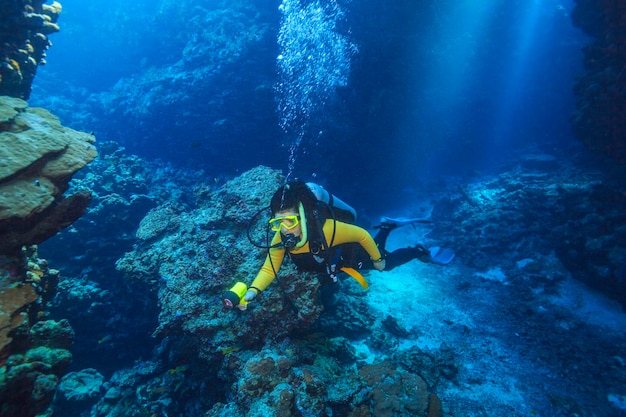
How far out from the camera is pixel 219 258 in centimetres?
552

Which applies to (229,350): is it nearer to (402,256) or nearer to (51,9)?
(402,256)

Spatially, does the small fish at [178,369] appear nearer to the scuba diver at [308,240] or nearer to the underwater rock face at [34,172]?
the scuba diver at [308,240]

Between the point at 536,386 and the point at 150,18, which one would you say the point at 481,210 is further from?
the point at 150,18

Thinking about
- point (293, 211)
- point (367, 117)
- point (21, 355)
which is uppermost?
point (367, 117)

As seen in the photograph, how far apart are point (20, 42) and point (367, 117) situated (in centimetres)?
1208

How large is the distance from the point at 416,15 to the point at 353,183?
800cm

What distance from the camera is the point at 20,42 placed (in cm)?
568

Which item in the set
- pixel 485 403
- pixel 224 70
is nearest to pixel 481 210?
pixel 485 403

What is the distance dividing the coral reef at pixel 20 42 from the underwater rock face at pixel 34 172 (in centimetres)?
177

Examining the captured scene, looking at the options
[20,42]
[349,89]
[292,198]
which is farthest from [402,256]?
[349,89]

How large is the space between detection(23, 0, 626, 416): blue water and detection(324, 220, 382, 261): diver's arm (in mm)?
4321

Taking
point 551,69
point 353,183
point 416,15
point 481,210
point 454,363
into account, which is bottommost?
point 454,363

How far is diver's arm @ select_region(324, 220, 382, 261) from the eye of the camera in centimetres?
411

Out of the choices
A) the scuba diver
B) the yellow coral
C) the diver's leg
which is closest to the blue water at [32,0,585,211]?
the yellow coral
